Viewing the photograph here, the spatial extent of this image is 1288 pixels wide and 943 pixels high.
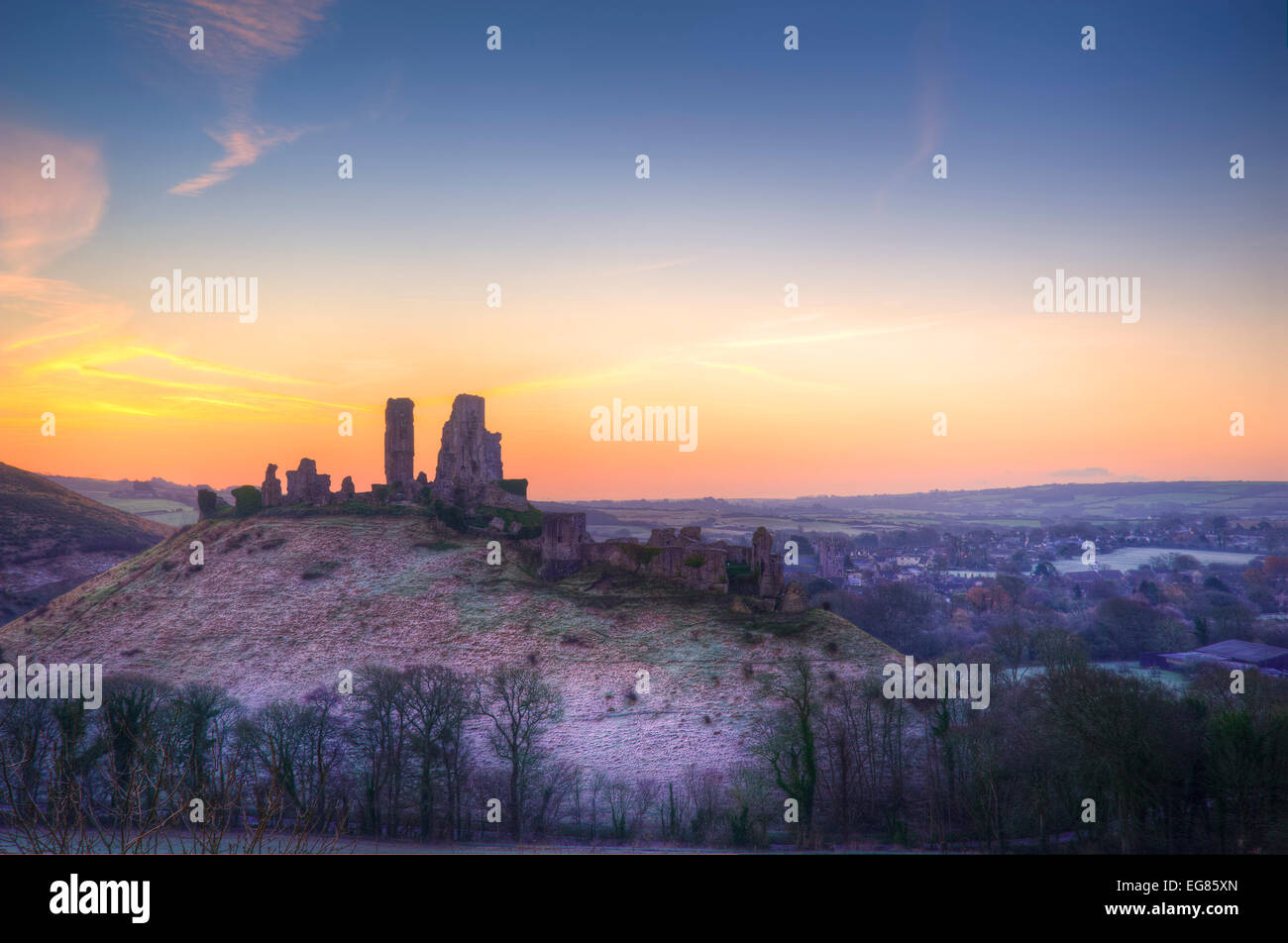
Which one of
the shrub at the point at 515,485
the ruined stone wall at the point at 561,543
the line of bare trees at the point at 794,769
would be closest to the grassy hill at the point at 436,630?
the ruined stone wall at the point at 561,543

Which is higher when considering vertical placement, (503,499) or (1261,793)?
(503,499)

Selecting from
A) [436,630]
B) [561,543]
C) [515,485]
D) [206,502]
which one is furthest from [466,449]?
[206,502]

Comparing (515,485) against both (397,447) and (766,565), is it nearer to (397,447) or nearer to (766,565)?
(397,447)

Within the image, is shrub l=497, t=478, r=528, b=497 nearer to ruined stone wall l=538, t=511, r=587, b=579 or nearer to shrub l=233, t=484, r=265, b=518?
ruined stone wall l=538, t=511, r=587, b=579

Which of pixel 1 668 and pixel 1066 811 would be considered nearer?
pixel 1066 811

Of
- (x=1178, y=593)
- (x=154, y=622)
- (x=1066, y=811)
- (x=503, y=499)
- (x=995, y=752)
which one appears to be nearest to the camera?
(x=1066, y=811)
